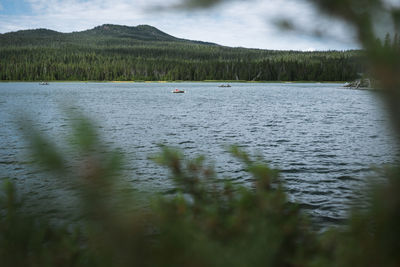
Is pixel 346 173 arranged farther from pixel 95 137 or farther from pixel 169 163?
pixel 95 137

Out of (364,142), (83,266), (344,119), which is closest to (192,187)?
(83,266)

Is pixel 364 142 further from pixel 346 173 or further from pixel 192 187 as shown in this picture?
pixel 192 187

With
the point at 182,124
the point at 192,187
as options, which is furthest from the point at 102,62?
the point at 192,187

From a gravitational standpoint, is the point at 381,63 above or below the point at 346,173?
above

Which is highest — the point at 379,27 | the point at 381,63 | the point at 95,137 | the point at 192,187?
the point at 379,27

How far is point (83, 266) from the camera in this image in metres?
2.11

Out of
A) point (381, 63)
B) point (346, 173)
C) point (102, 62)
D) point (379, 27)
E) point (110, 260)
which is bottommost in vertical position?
point (346, 173)

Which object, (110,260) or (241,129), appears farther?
(241,129)

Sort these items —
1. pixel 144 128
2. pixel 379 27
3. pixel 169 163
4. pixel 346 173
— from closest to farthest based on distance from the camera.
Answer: pixel 379 27, pixel 169 163, pixel 346 173, pixel 144 128

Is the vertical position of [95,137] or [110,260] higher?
[95,137]

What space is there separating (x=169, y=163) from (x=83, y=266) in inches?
40.9

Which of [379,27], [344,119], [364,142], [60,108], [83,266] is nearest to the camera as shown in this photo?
[60,108]

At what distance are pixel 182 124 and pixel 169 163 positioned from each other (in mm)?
28831

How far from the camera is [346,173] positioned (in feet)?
48.9
